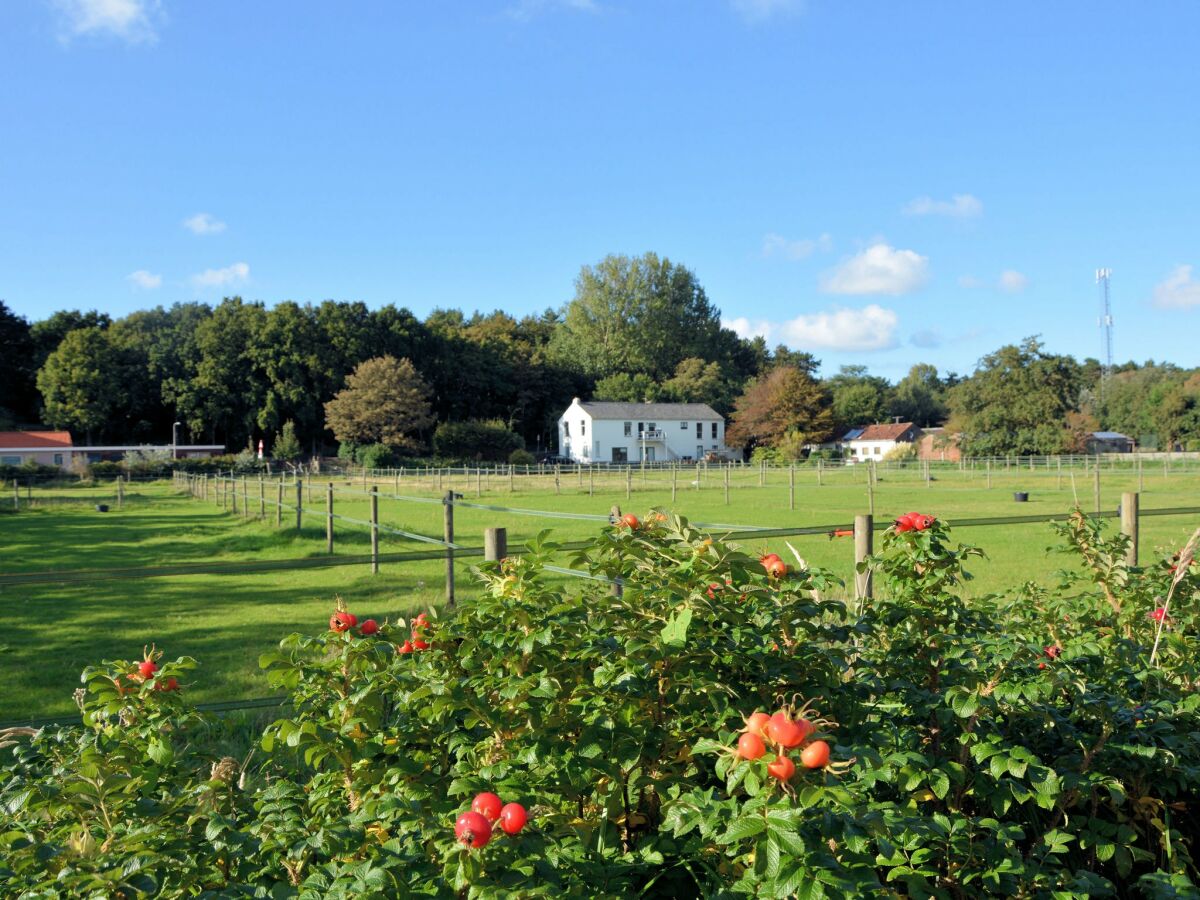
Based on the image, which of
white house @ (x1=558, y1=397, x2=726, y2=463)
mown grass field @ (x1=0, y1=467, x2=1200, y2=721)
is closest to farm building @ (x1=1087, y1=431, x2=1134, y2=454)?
white house @ (x1=558, y1=397, x2=726, y2=463)

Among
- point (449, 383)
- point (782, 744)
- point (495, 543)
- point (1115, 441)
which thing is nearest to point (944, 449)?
point (1115, 441)

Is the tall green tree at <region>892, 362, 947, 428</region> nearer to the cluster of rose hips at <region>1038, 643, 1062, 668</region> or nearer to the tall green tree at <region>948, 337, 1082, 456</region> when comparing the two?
the tall green tree at <region>948, 337, 1082, 456</region>

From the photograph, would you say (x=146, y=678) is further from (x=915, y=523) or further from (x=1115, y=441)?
(x=1115, y=441)

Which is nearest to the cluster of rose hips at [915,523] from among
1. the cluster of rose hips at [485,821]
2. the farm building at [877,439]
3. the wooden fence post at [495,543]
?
the cluster of rose hips at [485,821]

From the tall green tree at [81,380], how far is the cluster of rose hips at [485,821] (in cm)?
7409

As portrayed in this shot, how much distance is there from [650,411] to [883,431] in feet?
74.2

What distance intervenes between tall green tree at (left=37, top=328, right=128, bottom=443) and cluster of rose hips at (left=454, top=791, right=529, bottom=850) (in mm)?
74089

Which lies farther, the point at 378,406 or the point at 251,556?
the point at 378,406

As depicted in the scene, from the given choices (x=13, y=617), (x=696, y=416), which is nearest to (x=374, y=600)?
(x=13, y=617)

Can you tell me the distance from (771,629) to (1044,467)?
53.6 m

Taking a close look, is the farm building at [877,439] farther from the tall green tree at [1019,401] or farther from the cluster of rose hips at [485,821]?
the cluster of rose hips at [485,821]

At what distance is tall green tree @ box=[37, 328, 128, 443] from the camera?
6475 cm

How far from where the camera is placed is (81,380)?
64.8 metres

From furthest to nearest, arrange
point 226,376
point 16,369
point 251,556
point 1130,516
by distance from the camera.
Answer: point 16,369 < point 226,376 < point 251,556 < point 1130,516
